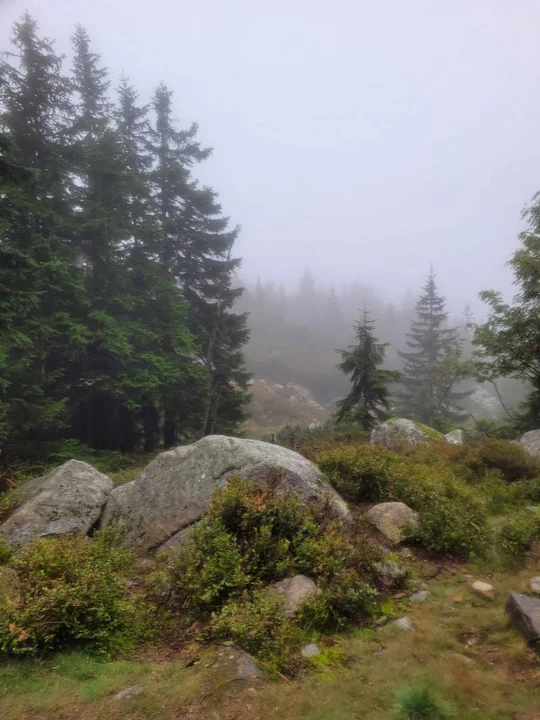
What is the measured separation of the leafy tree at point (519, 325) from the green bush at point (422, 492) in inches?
288

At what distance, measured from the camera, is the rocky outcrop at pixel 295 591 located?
5398 millimetres

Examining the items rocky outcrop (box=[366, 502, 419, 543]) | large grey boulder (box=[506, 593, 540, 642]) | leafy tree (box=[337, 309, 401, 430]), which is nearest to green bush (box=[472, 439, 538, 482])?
rocky outcrop (box=[366, 502, 419, 543])

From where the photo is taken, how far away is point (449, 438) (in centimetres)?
1823

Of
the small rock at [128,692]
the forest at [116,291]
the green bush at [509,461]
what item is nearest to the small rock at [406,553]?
the small rock at [128,692]

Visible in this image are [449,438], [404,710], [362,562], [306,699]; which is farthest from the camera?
[449,438]

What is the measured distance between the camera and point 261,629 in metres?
4.76

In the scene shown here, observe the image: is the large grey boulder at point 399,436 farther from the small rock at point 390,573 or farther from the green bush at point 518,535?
the small rock at point 390,573

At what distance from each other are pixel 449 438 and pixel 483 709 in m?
16.0

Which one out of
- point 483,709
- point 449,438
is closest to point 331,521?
point 483,709

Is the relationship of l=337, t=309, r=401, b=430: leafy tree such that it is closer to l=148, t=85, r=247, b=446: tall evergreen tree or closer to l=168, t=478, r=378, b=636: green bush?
l=148, t=85, r=247, b=446: tall evergreen tree

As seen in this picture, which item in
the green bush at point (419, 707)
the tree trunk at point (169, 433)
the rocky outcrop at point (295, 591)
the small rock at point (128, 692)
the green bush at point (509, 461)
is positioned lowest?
the tree trunk at point (169, 433)

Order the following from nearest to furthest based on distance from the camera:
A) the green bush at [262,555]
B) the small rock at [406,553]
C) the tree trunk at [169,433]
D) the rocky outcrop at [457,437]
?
the green bush at [262,555]
the small rock at [406,553]
the rocky outcrop at [457,437]
the tree trunk at [169,433]

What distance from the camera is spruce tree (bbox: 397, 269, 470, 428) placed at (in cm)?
3188

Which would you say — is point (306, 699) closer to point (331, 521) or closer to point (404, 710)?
point (404, 710)
